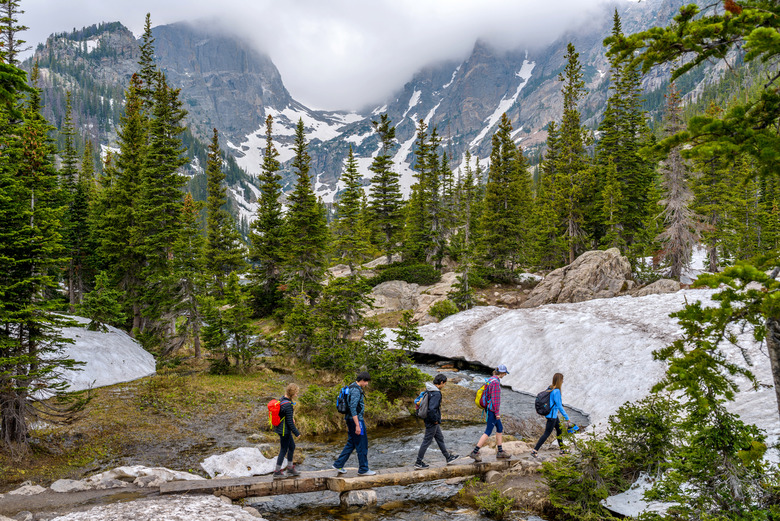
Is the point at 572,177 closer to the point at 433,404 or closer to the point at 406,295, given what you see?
the point at 406,295

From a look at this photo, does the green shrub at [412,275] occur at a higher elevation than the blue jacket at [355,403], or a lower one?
higher

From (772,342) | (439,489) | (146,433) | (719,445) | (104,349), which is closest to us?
(772,342)

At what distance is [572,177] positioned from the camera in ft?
132

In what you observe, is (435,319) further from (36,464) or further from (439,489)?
(36,464)

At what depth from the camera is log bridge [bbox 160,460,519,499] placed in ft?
31.9

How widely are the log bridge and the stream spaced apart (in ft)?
1.51

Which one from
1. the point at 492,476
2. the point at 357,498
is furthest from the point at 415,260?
the point at 357,498

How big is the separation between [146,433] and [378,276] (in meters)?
34.2

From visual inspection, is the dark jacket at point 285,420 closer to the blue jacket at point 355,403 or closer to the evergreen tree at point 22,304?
the blue jacket at point 355,403

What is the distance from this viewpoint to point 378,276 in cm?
4781

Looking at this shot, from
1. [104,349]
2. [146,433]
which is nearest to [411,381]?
[146,433]

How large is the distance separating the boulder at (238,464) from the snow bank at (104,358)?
940 centimetres

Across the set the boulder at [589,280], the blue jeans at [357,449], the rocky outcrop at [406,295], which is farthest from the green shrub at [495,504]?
the rocky outcrop at [406,295]

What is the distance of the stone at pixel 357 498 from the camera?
395 inches
